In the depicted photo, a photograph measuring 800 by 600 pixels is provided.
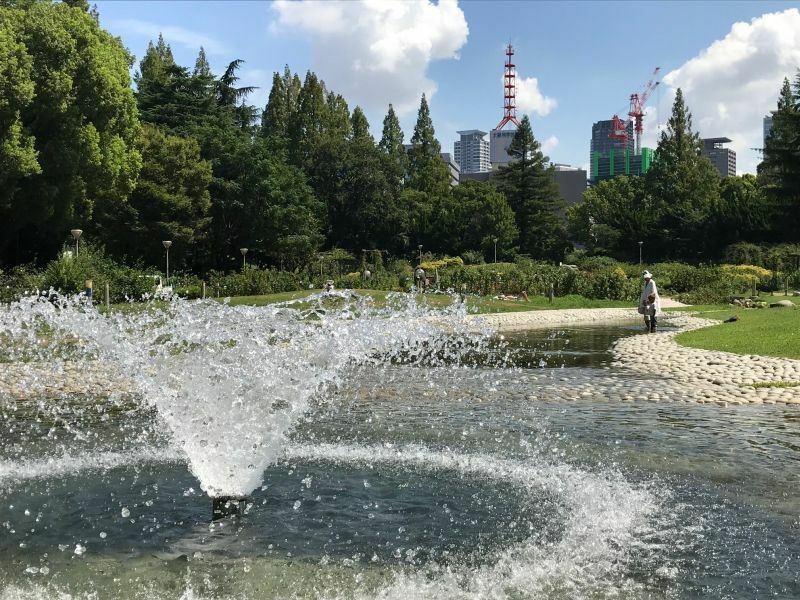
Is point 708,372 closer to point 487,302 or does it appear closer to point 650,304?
point 650,304

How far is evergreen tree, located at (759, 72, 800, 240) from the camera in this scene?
55750mm

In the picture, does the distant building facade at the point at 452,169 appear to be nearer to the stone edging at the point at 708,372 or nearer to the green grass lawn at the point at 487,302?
the green grass lawn at the point at 487,302

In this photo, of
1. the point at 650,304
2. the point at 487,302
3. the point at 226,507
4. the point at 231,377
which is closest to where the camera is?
the point at 226,507

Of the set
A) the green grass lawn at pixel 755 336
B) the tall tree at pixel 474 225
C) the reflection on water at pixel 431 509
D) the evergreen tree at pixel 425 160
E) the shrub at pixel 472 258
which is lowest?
the reflection on water at pixel 431 509

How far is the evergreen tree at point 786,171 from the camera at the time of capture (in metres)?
55.8

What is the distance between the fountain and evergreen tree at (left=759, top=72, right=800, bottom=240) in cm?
5286

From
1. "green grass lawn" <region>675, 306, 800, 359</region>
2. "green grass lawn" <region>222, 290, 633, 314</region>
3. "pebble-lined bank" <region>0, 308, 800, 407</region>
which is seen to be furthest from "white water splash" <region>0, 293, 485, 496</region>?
"green grass lawn" <region>222, 290, 633, 314</region>

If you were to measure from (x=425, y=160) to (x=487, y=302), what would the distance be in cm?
4134

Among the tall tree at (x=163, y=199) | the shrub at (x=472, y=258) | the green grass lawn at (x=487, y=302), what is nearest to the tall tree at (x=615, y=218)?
the shrub at (x=472, y=258)

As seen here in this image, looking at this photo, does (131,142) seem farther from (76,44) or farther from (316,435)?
(316,435)

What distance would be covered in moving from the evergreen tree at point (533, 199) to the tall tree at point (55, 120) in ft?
137

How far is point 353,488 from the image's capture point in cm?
699

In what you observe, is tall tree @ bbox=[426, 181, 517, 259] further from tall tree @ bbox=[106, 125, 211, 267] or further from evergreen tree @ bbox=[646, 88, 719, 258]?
tall tree @ bbox=[106, 125, 211, 267]

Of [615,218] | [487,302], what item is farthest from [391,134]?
[487,302]
